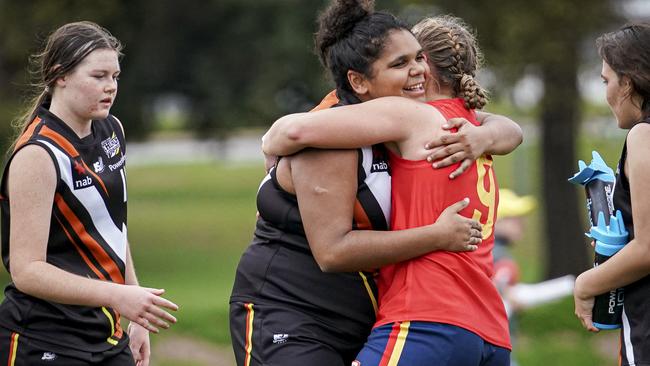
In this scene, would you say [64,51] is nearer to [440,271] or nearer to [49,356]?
[49,356]

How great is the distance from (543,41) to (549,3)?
0.43m

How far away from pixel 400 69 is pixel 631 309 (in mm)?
1181

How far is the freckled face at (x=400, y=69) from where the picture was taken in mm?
4004

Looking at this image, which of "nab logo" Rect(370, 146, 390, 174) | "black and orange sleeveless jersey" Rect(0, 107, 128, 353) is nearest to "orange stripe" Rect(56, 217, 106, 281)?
"black and orange sleeveless jersey" Rect(0, 107, 128, 353)

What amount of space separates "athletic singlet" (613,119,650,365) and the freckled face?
0.77 meters

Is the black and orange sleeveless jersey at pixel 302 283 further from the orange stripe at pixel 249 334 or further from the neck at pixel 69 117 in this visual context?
→ the neck at pixel 69 117

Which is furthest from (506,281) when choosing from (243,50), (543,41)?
(243,50)

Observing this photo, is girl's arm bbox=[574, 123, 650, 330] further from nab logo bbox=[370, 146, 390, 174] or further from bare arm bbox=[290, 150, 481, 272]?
nab logo bbox=[370, 146, 390, 174]

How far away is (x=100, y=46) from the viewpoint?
4.47 metres

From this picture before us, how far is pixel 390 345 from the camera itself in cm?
389

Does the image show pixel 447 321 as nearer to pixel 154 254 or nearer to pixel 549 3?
pixel 549 3

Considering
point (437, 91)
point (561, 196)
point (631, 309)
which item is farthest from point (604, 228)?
point (561, 196)

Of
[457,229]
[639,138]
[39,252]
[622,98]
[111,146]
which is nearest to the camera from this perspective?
[639,138]

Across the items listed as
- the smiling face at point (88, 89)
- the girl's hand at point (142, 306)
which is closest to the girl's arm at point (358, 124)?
the girl's hand at point (142, 306)
